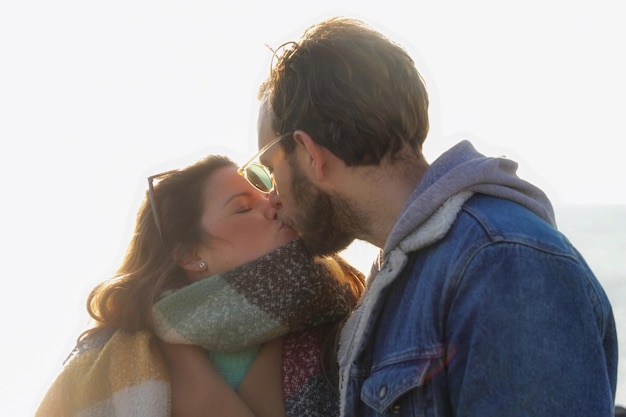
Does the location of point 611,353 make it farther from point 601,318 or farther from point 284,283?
point 284,283

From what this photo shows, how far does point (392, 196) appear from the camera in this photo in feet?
6.66

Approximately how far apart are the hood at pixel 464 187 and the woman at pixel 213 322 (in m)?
0.80

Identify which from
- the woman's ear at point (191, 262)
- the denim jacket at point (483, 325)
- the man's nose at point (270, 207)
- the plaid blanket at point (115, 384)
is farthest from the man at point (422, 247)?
the plaid blanket at point (115, 384)

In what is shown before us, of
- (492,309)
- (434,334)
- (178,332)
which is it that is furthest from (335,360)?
(492,309)

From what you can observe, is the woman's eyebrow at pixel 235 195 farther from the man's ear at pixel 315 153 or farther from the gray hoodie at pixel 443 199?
the gray hoodie at pixel 443 199

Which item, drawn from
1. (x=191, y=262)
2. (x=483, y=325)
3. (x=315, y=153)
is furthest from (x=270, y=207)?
(x=483, y=325)

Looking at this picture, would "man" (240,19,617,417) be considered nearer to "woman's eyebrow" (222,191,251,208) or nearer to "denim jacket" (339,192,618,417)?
"denim jacket" (339,192,618,417)

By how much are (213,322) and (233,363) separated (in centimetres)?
18

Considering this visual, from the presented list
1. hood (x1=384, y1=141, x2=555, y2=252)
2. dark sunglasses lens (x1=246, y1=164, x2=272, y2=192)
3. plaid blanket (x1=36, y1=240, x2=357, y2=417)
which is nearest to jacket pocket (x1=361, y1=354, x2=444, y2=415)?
hood (x1=384, y1=141, x2=555, y2=252)

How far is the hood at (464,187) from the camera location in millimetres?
1767

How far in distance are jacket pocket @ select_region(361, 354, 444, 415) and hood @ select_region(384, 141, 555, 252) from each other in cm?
28

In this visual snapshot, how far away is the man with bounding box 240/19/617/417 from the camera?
1514 millimetres

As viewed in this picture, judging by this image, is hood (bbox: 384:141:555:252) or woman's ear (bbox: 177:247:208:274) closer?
hood (bbox: 384:141:555:252)

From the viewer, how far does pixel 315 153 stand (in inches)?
82.9
